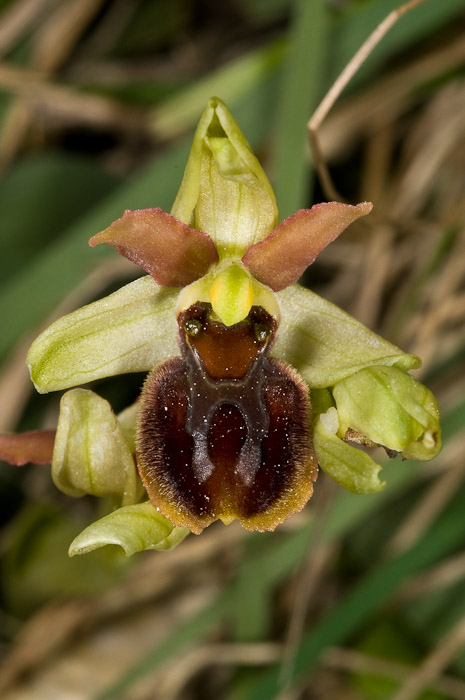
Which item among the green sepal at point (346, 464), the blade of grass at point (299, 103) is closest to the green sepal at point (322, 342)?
the green sepal at point (346, 464)

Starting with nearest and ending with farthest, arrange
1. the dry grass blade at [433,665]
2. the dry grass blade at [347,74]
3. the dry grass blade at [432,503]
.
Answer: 1. the dry grass blade at [347,74]
2. the dry grass blade at [433,665]
3. the dry grass blade at [432,503]

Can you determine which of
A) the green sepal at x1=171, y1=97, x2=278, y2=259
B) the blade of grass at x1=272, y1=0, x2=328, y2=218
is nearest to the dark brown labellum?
the green sepal at x1=171, y1=97, x2=278, y2=259

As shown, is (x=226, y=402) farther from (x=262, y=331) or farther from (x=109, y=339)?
(x=109, y=339)

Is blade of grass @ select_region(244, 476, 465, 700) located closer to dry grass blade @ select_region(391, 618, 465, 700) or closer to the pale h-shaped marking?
dry grass blade @ select_region(391, 618, 465, 700)

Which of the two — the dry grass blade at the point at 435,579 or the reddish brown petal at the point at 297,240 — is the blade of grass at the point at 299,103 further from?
the dry grass blade at the point at 435,579

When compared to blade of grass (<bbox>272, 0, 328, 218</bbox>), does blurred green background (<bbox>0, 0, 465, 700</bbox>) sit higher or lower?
lower

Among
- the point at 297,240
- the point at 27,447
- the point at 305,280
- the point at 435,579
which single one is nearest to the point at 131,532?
the point at 27,447

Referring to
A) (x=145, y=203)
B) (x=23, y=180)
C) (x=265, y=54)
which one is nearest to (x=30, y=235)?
(x=23, y=180)

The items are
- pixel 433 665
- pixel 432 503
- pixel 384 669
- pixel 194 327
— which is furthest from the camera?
pixel 432 503
